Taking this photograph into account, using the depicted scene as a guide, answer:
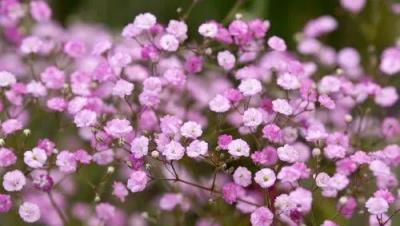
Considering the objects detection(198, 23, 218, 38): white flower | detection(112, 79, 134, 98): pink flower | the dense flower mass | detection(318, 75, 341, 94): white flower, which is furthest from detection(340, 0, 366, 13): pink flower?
detection(112, 79, 134, 98): pink flower

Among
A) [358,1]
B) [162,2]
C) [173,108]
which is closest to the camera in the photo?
[173,108]

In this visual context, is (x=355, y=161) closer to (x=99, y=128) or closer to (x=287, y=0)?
(x=99, y=128)

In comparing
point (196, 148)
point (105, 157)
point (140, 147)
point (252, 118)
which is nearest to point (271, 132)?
point (252, 118)

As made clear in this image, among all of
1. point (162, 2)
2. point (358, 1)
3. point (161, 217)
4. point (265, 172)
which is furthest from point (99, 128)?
point (162, 2)

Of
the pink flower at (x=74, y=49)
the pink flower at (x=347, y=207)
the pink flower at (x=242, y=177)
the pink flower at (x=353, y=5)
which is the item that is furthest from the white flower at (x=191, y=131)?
the pink flower at (x=353, y=5)

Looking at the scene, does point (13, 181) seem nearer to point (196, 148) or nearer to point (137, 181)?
point (137, 181)

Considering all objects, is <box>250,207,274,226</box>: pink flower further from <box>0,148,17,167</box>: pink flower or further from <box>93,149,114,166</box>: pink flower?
<box>0,148,17,167</box>: pink flower

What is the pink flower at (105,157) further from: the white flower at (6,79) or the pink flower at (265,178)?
the pink flower at (265,178)
